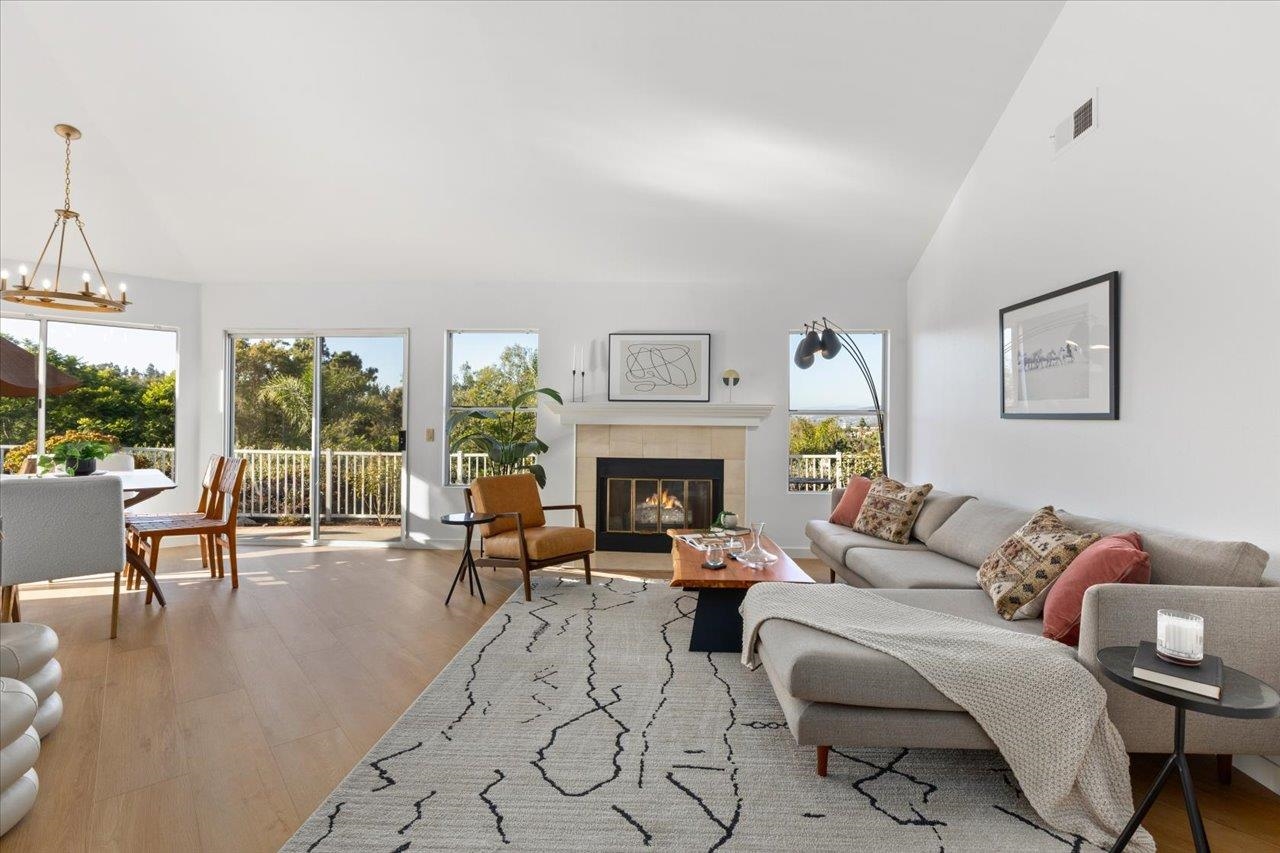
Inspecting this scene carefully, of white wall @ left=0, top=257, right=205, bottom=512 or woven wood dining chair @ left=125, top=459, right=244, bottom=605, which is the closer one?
woven wood dining chair @ left=125, top=459, right=244, bottom=605

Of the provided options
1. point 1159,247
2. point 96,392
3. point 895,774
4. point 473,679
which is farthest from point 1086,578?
point 96,392

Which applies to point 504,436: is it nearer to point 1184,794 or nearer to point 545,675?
point 545,675

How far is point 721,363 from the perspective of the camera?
5688 millimetres

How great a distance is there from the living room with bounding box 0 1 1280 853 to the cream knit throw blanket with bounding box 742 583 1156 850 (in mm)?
14

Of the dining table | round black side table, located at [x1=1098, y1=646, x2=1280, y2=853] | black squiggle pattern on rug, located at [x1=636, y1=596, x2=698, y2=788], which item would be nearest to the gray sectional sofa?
round black side table, located at [x1=1098, y1=646, x2=1280, y2=853]

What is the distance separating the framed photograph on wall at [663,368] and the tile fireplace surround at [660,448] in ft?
0.97

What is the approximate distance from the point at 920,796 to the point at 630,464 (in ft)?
12.7

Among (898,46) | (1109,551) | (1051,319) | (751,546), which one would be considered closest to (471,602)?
(751,546)

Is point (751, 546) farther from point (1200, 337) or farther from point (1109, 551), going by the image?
point (1200, 337)

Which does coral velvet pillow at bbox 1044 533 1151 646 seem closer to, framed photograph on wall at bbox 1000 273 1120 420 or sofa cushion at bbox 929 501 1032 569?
sofa cushion at bbox 929 501 1032 569

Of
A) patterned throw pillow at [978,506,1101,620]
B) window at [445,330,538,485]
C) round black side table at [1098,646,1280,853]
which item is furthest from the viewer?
window at [445,330,538,485]

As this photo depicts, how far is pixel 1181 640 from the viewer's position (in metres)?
1.60

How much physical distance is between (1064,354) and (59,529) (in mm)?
5091

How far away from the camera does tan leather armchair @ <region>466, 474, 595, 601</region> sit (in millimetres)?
4188
